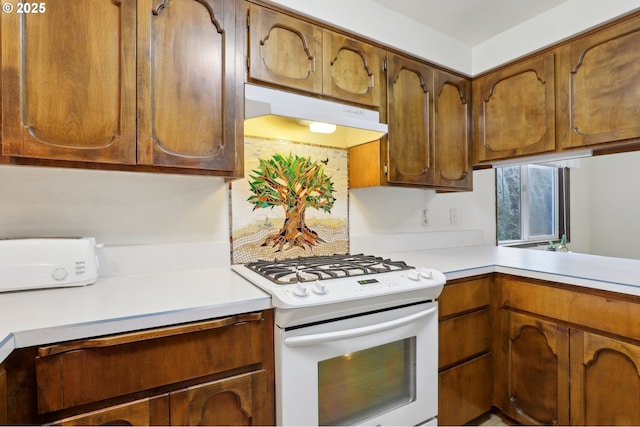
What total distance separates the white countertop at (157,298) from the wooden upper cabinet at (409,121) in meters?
0.53

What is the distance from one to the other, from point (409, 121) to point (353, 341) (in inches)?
49.0

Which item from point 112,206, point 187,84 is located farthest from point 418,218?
point 112,206

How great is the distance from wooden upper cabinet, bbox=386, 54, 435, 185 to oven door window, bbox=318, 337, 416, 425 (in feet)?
2.91

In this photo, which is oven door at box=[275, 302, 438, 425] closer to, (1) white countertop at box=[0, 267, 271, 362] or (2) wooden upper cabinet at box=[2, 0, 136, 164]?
(1) white countertop at box=[0, 267, 271, 362]

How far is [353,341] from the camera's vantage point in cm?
117

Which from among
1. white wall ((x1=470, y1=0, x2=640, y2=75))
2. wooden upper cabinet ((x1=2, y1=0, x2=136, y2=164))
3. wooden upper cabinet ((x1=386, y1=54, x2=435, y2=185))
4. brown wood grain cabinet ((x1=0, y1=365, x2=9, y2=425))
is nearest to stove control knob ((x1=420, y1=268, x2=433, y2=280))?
wooden upper cabinet ((x1=386, y1=54, x2=435, y2=185))

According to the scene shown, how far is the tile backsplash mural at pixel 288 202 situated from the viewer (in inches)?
65.4

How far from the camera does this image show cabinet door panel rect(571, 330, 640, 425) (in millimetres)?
1263

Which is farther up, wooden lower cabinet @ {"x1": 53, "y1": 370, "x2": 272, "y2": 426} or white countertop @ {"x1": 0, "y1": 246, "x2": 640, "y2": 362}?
white countertop @ {"x1": 0, "y1": 246, "x2": 640, "y2": 362}

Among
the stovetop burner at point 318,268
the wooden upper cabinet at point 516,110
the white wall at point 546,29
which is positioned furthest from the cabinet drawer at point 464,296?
the white wall at point 546,29

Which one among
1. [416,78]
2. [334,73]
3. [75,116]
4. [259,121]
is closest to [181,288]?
[75,116]

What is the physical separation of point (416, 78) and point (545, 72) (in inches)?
27.0

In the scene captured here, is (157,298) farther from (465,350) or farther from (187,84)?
(465,350)

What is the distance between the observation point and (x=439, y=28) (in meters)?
1.94
